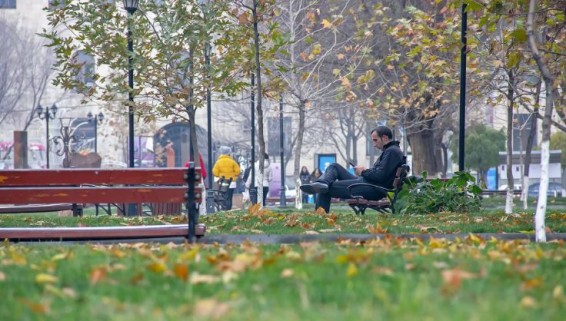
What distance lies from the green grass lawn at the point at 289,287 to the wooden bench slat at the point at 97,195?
135 inches

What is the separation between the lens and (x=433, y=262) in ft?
21.8

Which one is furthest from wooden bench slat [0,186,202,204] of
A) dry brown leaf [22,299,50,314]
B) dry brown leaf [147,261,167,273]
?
dry brown leaf [22,299,50,314]

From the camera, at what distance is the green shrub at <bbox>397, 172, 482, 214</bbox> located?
16.4m

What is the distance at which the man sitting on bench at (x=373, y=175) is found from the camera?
15.7 meters

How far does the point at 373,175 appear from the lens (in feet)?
51.8

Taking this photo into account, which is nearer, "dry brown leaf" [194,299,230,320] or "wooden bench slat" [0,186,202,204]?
"dry brown leaf" [194,299,230,320]

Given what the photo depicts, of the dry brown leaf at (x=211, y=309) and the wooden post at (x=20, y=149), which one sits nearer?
the dry brown leaf at (x=211, y=309)

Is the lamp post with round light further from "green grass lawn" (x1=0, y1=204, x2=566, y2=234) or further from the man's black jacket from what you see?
the man's black jacket

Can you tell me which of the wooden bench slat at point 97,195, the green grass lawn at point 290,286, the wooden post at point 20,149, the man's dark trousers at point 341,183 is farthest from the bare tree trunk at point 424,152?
the green grass lawn at point 290,286

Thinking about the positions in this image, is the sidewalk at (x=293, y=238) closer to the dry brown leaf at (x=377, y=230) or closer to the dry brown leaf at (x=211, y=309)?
the dry brown leaf at (x=377, y=230)

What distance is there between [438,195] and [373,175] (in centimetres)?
134

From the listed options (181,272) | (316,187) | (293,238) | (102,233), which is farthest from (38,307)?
(316,187)

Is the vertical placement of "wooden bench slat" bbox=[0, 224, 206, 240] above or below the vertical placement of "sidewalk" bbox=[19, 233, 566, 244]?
above

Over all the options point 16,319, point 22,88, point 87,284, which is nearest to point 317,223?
point 87,284
